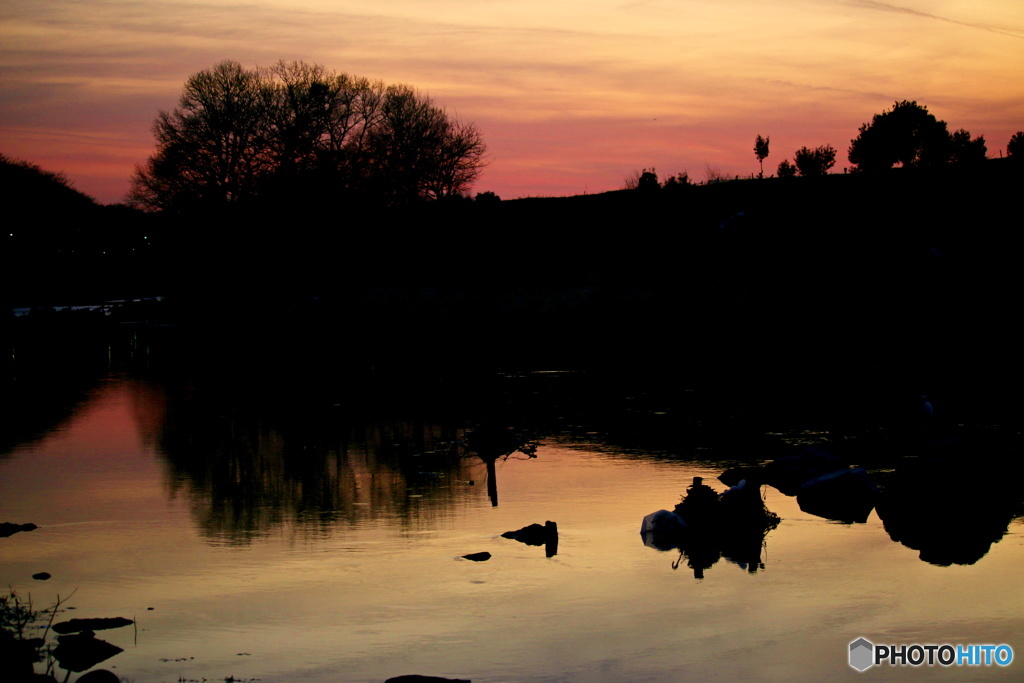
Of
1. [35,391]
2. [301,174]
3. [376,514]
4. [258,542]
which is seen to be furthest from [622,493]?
[301,174]

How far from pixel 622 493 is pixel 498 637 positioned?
6425 mm

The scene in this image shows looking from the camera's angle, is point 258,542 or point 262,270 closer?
point 258,542

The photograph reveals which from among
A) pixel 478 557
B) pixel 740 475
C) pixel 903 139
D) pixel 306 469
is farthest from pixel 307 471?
pixel 903 139

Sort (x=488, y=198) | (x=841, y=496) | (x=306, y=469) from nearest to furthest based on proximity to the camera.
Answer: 1. (x=841, y=496)
2. (x=306, y=469)
3. (x=488, y=198)

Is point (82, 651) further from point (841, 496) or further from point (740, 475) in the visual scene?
point (740, 475)

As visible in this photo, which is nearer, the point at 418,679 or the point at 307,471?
the point at 418,679

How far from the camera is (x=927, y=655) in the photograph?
951 cm

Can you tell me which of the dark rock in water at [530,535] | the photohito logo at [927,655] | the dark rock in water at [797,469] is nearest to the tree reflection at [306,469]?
the dark rock in water at [530,535]

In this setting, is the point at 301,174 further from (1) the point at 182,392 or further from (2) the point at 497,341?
(1) the point at 182,392

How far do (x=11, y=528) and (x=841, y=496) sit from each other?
11.4m

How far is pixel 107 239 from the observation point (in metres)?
108

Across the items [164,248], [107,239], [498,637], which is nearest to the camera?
[498,637]

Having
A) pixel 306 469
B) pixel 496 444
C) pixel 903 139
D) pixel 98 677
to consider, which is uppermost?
pixel 903 139

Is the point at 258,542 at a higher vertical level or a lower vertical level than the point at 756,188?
lower
